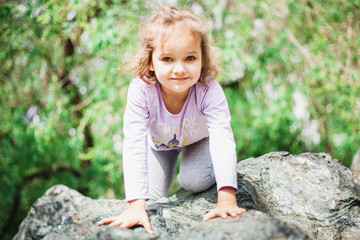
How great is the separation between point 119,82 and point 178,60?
2491mm

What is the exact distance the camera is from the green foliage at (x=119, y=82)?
4.16 meters

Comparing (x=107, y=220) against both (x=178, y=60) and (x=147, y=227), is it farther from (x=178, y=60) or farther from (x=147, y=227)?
(x=178, y=60)

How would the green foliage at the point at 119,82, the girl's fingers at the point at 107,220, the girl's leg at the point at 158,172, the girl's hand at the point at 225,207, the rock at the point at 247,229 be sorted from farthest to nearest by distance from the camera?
the green foliage at the point at 119,82 < the girl's leg at the point at 158,172 < the girl's fingers at the point at 107,220 < the girl's hand at the point at 225,207 < the rock at the point at 247,229

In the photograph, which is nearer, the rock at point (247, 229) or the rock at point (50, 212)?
the rock at point (247, 229)

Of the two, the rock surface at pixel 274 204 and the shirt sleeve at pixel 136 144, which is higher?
the shirt sleeve at pixel 136 144

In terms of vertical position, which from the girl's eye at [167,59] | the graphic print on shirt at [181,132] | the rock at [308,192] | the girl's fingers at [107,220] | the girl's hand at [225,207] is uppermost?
the girl's eye at [167,59]

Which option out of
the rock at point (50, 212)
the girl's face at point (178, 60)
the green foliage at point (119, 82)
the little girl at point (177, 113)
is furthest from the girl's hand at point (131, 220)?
the green foliage at point (119, 82)

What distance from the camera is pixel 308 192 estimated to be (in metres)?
2.17

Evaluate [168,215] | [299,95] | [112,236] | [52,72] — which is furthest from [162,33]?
[52,72]

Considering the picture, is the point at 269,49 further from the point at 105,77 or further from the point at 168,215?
the point at 168,215

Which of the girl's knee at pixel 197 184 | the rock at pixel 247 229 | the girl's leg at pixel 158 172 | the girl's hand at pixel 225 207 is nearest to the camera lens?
the rock at pixel 247 229

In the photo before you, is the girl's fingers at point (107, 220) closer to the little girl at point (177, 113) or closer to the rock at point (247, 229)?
the little girl at point (177, 113)

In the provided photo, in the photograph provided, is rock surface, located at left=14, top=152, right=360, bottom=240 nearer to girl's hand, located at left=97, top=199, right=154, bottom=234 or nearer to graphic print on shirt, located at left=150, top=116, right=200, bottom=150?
girl's hand, located at left=97, top=199, right=154, bottom=234

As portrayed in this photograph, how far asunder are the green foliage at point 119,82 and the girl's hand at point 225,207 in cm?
227
